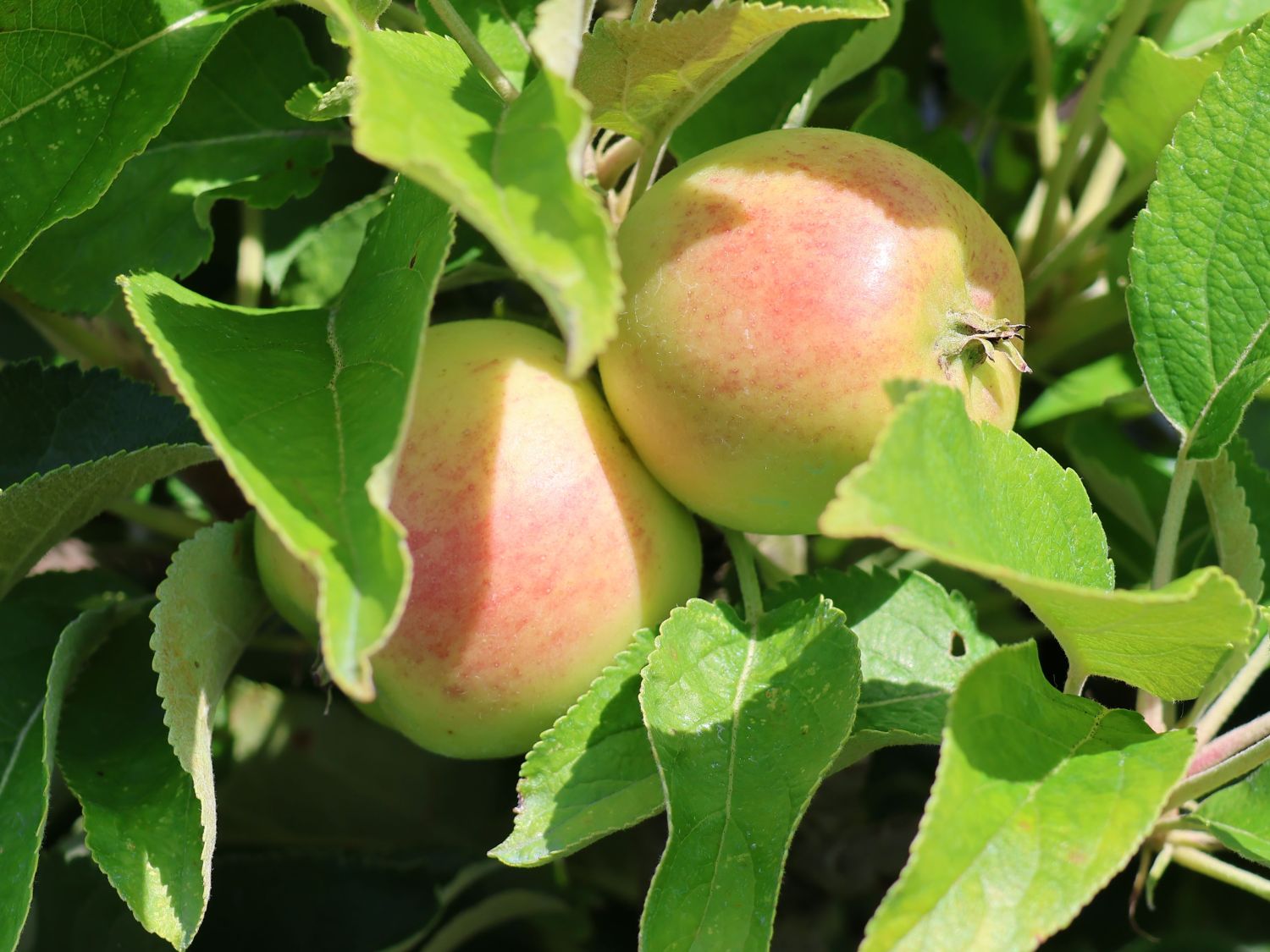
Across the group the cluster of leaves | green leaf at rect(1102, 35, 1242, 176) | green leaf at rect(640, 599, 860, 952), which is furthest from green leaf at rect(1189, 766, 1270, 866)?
green leaf at rect(1102, 35, 1242, 176)

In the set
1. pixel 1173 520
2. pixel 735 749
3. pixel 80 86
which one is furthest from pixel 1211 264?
pixel 80 86

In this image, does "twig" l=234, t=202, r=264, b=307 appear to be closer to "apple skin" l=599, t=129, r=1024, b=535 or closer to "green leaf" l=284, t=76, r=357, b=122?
"green leaf" l=284, t=76, r=357, b=122

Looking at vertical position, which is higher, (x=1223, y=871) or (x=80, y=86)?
(x=80, y=86)

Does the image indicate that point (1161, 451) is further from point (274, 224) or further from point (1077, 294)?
point (274, 224)

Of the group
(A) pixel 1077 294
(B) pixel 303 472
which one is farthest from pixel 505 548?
(A) pixel 1077 294

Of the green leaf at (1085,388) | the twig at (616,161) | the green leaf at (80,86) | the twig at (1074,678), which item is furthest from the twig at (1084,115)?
the green leaf at (80,86)

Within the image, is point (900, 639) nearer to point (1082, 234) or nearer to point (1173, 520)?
point (1173, 520)

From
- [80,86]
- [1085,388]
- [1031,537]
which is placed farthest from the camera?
[1085,388]
